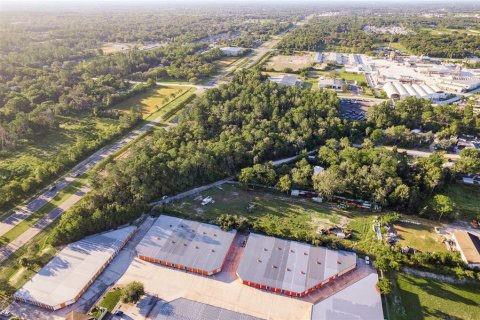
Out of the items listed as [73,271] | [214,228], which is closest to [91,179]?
[73,271]

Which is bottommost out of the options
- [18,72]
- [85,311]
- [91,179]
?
[85,311]

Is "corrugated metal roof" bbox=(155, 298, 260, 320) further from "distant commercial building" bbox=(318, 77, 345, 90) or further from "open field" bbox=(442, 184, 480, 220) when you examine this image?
"distant commercial building" bbox=(318, 77, 345, 90)

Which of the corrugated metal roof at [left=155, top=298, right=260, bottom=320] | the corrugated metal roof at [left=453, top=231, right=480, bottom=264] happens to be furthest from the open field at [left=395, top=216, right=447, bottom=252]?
the corrugated metal roof at [left=155, top=298, right=260, bottom=320]

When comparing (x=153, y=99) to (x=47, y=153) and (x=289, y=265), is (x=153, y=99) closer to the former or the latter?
(x=47, y=153)

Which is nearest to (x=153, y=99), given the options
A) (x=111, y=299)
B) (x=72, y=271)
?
(x=72, y=271)

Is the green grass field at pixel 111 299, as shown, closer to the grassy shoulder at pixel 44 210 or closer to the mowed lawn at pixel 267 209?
the mowed lawn at pixel 267 209

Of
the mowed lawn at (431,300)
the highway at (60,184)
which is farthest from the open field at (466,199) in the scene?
the highway at (60,184)

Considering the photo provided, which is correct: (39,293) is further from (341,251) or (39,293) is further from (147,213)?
(341,251)
